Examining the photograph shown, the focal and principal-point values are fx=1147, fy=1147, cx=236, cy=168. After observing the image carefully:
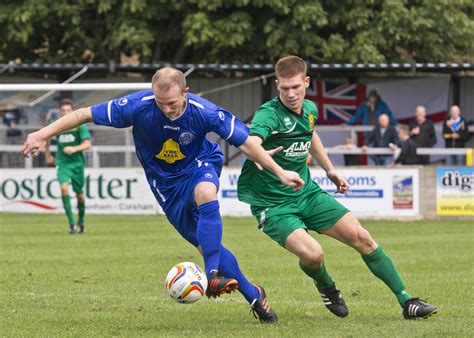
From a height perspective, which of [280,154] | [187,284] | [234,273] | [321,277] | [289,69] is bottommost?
[321,277]

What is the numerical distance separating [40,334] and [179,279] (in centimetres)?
102

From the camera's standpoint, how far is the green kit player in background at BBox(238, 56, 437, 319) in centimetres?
831

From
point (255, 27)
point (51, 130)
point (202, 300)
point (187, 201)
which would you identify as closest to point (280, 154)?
point (187, 201)

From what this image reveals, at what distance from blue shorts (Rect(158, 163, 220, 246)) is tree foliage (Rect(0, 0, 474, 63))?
17.9 meters

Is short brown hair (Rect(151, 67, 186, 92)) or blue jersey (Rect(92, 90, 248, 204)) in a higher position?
short brown hair (Rect(151, 67, 186, 92))

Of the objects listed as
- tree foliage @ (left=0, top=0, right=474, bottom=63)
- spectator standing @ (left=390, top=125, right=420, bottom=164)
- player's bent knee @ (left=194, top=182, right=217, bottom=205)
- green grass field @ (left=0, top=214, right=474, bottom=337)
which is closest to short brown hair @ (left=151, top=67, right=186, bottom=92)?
player's bent knee @ (left=194, top=182, right=217, bottom=205)

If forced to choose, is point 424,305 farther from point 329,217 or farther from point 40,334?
point 40,334

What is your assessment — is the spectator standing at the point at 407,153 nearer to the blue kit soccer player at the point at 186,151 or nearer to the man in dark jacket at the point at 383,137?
the man in dark jacket at the point at 383,137

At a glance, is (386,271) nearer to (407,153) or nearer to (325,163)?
(325,163)

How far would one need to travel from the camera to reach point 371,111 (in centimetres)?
2528

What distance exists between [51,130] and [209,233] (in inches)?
51.3

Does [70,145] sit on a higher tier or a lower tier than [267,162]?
lower

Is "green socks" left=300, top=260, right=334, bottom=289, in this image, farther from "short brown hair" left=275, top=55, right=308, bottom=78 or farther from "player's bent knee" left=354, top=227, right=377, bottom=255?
"short brown hair" left=275, top=55, right=308, bottom=78

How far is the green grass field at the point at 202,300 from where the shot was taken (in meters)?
8.10
